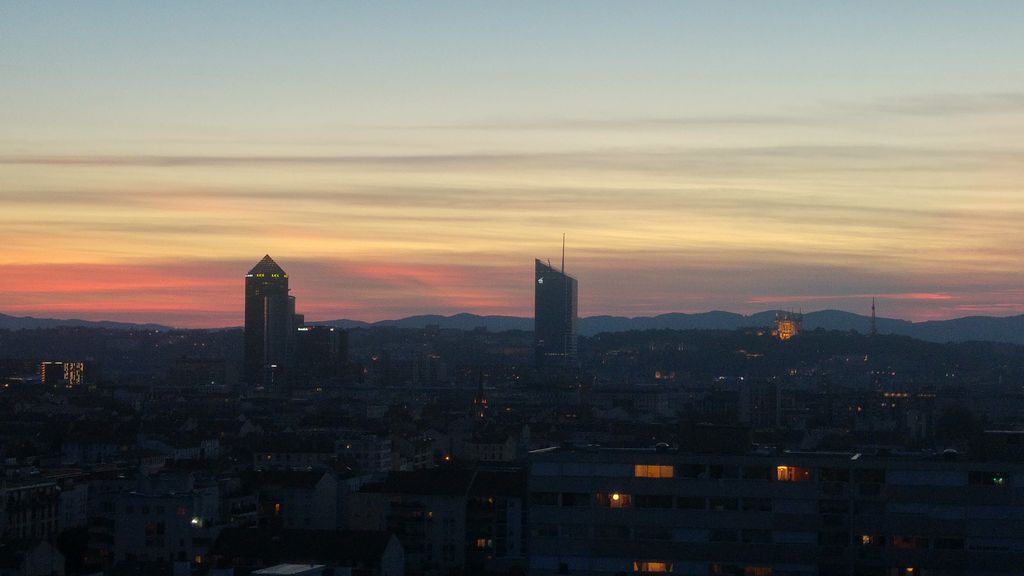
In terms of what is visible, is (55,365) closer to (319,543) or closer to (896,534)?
(319,543)

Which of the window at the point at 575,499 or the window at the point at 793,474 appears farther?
the window at the point at 575,499

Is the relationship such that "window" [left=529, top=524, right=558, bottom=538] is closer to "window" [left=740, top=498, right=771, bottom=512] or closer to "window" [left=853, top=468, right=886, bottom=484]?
"window" [left=740, top=498, right=771, bottom=512]

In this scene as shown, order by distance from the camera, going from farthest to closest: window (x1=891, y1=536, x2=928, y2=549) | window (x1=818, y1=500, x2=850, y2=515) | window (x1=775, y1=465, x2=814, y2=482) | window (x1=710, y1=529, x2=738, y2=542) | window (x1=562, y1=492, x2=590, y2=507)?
window (x1=562, y1=492, x2=590, y2=507), window (x1=775, y1=465, x2=814, y2=482), window (x1=818, y1=500, x2=850, y2=515), window (x1=710, y1=529, x2=738, y2=542), window (x1=891, y1=536, x2=928, y2=549)

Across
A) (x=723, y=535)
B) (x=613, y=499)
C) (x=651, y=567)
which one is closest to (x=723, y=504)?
(x=723, y=535)

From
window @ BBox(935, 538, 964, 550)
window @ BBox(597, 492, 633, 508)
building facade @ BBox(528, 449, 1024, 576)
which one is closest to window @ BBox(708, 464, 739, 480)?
building facade @ BBox(528, 449, 1024, 576)

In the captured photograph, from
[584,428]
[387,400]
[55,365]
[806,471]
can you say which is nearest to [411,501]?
[806,471]

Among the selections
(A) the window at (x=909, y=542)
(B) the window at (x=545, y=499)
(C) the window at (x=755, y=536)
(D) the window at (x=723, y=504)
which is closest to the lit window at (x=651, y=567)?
(D) the window at (x=723, y=504)

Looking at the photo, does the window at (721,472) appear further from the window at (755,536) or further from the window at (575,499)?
the window at (575,499)
